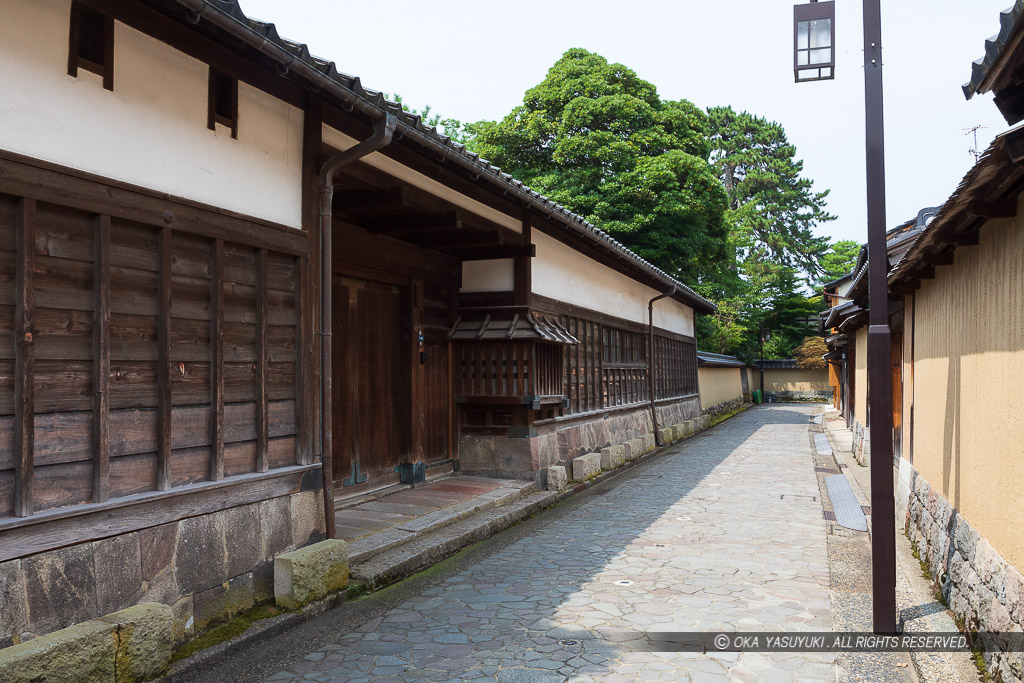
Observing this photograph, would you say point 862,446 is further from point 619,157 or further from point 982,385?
point 619,157

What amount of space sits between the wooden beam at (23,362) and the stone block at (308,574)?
2.19 m

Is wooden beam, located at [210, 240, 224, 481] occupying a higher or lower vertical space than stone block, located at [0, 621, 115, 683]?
higher

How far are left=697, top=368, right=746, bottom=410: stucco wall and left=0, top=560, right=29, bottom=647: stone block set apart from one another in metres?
28.2

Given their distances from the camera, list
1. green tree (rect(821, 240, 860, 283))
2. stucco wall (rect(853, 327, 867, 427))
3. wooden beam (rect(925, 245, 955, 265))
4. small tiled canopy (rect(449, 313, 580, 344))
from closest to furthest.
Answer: wooden beam (rect(925, 245, 955, 265)) < small tiled canopy (rect(449, 313, 580, 344)) < stucco wall (rect(853, 327, 867, 427)) < green tree (rect(821, 240, 860, 283))

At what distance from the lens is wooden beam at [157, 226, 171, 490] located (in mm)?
5254

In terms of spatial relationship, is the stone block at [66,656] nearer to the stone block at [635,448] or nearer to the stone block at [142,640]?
the stone block at [142,640]

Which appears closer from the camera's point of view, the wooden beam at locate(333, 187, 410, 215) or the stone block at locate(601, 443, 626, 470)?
the wooden beam at locate(333, 187, 410, 215)

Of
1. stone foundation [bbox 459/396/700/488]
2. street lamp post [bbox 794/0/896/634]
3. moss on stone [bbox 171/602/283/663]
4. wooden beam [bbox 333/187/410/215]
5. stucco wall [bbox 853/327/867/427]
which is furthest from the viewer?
stucco wall [bbox 853/327/867/427]

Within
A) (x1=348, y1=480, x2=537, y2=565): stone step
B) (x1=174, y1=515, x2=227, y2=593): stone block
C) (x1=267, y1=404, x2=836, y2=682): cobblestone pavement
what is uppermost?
(x1=174, y1=515, x2=227, y2=593): stone block

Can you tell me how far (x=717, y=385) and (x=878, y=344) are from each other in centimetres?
3218

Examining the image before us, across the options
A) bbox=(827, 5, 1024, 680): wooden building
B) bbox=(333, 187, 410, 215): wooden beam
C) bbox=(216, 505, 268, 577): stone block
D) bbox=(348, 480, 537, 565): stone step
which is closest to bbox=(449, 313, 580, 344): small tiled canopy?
bbox=(348, 480, 537, 565): stone step

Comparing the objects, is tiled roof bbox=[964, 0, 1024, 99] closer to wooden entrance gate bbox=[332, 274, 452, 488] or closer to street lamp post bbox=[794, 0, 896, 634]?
street lamp post bbox=[794, 0, 896, 634]

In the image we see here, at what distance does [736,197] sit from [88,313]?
58.2 m

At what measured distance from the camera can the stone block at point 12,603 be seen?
4082 millimetres
